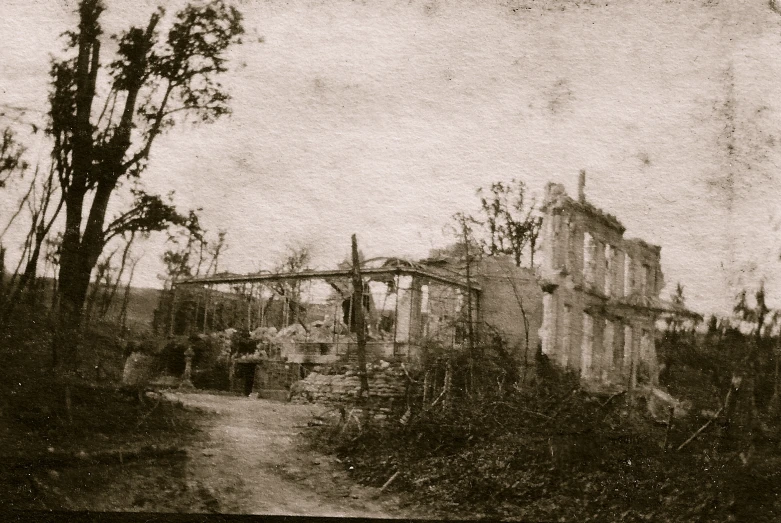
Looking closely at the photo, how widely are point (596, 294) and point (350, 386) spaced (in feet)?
15.1

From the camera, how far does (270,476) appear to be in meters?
4.94

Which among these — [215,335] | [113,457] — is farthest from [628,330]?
[215,335]

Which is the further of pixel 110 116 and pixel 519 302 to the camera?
pixel 519 302

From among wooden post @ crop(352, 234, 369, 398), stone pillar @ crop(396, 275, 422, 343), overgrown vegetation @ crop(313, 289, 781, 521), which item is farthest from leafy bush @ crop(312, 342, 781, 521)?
stone pillar @ crop(396, 275, 422, 343)

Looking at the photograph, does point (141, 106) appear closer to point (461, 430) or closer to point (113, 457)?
point (113, 457)

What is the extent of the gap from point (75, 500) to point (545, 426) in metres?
4.05

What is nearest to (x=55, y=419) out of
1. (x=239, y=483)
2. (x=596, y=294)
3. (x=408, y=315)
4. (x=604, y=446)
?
(x=239, y=483)

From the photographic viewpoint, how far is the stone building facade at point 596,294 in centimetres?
647

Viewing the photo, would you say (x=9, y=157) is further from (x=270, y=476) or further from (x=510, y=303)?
(x=510, y=303)

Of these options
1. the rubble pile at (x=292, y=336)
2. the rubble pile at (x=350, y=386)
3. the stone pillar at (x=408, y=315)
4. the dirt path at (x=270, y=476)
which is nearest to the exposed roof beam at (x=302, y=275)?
the stone pillar at (x=408, y=315)

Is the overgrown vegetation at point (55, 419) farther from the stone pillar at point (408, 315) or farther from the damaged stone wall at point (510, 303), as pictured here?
the damaged stone wall at point (510, 303)

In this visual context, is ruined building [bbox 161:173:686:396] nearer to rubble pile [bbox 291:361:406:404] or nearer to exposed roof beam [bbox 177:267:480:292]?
exposed roof beam [bbox 177:267:480:292]

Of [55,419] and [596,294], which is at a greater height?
[596,294]

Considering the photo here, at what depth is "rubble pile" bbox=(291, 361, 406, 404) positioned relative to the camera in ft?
22.0
